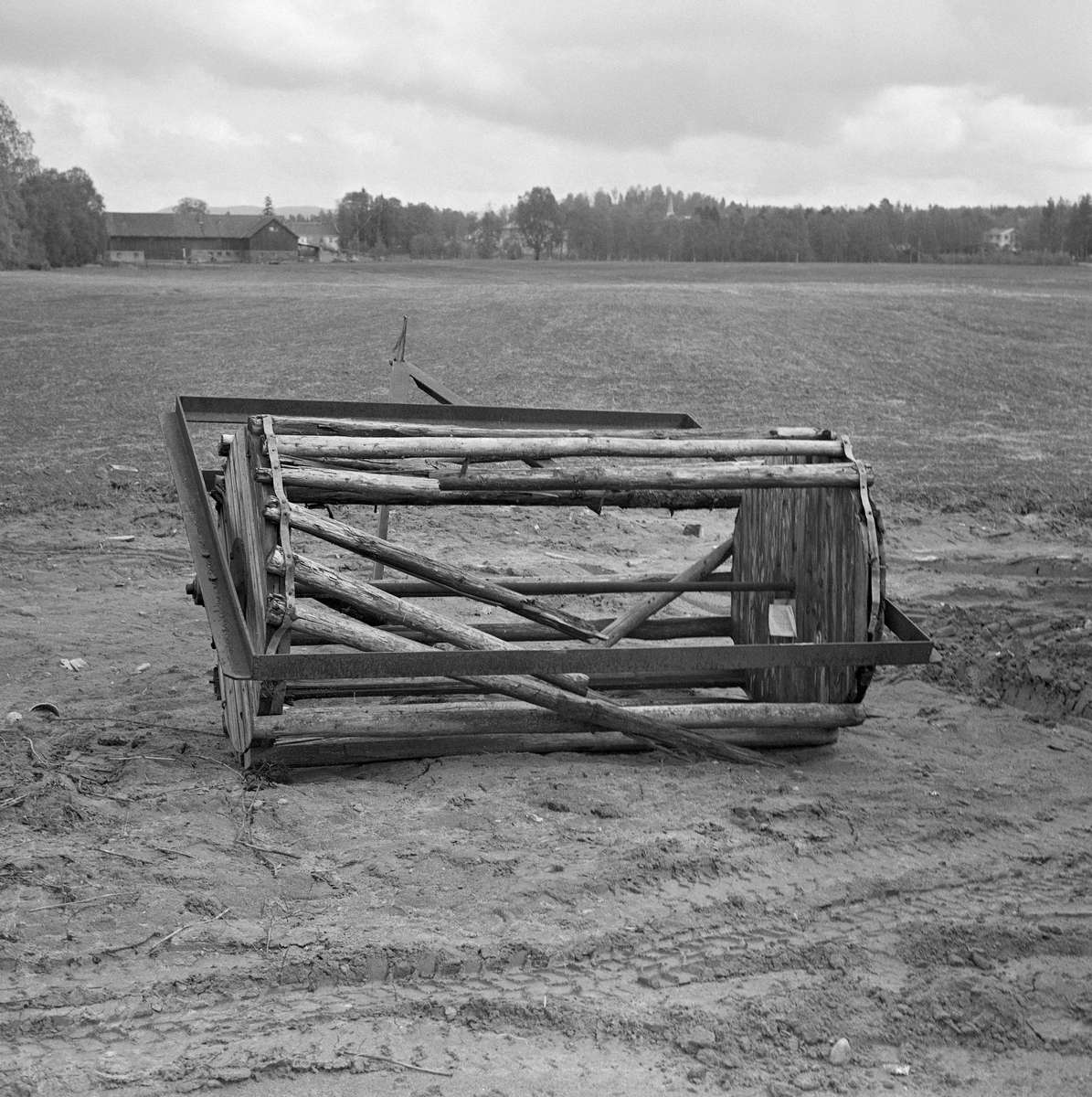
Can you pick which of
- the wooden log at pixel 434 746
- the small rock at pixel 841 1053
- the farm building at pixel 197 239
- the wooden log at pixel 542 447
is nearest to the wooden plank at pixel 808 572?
the wooden log at pixel 542 447

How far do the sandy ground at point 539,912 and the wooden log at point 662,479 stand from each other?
3.90 ft

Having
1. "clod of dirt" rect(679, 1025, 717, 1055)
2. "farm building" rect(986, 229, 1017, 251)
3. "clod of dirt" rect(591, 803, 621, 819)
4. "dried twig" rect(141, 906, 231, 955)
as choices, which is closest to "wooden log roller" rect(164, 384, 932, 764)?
"clod of dirt" rect(591, 803, 621, 819)

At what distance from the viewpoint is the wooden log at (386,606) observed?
4742 mm

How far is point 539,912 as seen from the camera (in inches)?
147

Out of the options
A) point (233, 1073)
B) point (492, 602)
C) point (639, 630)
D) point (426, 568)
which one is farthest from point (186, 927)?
point (639, 630)

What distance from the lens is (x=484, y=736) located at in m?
5.11

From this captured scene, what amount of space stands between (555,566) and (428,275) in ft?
152

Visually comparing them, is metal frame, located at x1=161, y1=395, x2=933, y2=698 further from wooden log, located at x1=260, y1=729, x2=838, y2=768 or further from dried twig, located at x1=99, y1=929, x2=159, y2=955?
dried twig, located at x1=99, y1=929, x2=159, y2=955

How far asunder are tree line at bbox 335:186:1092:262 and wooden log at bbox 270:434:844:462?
94751 millimetres

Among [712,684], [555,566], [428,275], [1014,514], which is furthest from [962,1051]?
[428,275]

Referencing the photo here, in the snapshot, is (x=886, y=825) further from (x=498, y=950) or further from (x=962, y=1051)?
(x=498, y=950)

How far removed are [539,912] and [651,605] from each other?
2.91 m

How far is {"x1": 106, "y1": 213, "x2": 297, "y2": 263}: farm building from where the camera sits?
99.2m

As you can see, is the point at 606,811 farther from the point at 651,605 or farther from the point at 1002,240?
the point at 1002,240
